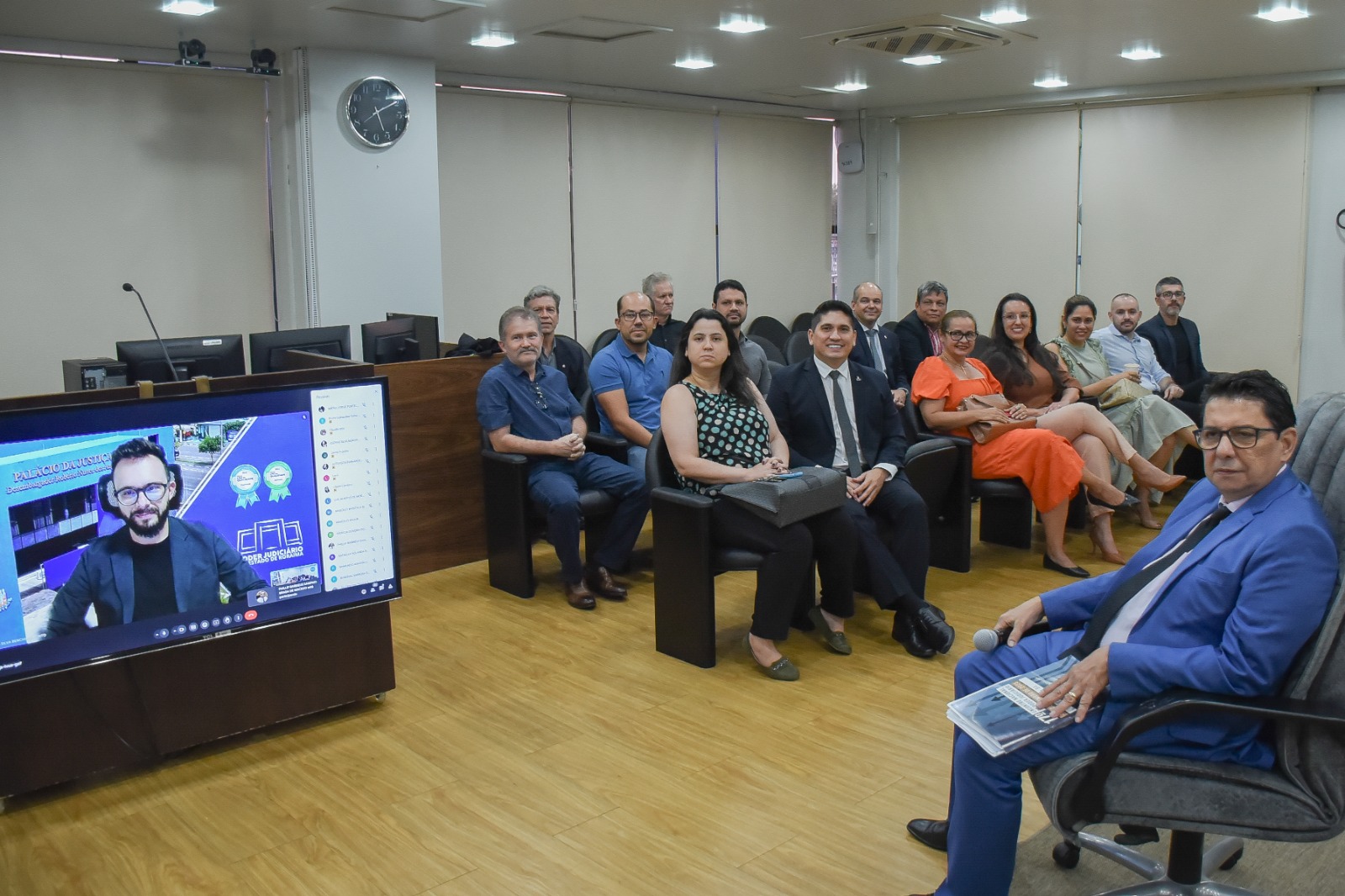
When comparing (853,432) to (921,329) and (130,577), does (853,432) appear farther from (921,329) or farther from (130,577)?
(130,577)

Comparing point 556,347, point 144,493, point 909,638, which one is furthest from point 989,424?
point 144,493

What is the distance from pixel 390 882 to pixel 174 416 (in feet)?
A: 4.72

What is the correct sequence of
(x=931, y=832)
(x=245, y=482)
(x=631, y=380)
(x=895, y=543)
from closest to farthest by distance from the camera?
(x=931, y=832) < (x=245, y=482) < (x=895, y=543) < (x=631, y=380)

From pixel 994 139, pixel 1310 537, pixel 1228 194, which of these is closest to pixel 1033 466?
pixel 1310 537

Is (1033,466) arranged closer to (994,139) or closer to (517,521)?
(517,521)

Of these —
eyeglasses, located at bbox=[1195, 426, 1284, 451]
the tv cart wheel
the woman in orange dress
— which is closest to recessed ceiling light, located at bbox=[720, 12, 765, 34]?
the woman in orange dress

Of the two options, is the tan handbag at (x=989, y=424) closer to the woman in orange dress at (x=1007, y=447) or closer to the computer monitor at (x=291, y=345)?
the woman in orange dress at (x=1007, y=447)

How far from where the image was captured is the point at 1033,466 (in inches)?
215

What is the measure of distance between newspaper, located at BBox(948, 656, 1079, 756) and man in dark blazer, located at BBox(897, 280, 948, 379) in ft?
13.5

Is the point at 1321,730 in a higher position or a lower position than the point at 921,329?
lower

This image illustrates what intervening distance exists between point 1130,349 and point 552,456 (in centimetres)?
387

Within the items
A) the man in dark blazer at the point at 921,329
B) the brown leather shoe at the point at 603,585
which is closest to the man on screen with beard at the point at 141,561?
the brown leather shoe at the point at 603,585

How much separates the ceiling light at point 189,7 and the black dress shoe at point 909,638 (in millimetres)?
3967

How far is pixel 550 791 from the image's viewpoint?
3.32m
